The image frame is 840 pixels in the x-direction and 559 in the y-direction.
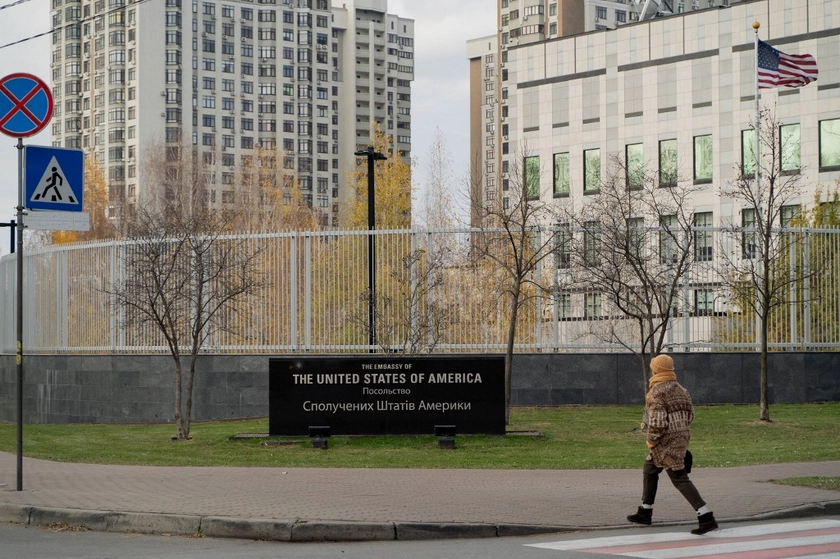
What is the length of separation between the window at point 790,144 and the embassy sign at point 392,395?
4592cm

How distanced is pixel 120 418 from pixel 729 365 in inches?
544

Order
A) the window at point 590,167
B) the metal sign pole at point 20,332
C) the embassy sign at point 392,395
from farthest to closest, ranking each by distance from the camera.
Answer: the window at point 590,167, the embassy sign at point 392,395, the metal sign pole at point 20,332

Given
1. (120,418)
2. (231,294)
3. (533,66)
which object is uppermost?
(533,66)

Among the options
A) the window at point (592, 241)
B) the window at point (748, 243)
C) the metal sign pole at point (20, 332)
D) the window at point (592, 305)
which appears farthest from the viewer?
the window at point (748, 243)

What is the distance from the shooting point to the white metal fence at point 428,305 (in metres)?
28.0

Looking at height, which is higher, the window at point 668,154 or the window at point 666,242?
the window at point 668,154

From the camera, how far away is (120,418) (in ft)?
97.6

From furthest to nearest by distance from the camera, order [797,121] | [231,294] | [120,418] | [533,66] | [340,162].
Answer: [340,162] → [533,66] → [797,121] → [120,418] → [231,294]

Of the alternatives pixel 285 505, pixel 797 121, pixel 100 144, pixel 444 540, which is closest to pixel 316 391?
pixel 285 505

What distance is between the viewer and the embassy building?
64688 mm

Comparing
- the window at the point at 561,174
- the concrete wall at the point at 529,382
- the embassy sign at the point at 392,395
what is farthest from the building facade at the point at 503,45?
the embassy sign at the point at 392,395

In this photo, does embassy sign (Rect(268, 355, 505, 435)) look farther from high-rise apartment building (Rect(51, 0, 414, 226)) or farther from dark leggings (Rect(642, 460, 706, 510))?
high-rise apartment building (Rect(51, 0, 414, 226))

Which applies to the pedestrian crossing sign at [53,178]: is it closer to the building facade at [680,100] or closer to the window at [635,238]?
the window at [635,238]

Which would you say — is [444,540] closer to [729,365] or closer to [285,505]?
[285,505]
